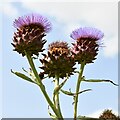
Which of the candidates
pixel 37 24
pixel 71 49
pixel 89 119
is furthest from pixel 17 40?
pixel 89 119

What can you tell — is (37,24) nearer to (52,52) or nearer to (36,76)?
(52,52)

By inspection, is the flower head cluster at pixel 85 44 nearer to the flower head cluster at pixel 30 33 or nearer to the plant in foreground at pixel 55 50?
the plant in foreground at pixel 55 50

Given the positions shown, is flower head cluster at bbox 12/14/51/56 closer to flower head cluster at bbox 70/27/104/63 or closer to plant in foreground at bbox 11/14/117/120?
plant in foreground at bbox 11/14/117/120

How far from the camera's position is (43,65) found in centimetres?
125

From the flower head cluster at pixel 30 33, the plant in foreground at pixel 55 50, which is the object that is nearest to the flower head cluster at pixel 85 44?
the plant in foreground at pixel 55 50

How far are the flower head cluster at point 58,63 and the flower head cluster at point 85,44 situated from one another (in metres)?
0.04

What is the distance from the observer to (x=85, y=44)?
1359 millimetres

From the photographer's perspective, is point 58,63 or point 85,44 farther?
point 85,44

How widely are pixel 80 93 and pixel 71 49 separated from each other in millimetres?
237

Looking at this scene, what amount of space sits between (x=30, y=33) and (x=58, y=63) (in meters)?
0.18

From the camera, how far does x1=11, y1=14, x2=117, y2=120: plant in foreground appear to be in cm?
119

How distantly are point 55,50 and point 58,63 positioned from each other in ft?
0.29

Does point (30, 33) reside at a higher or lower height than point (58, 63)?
higher

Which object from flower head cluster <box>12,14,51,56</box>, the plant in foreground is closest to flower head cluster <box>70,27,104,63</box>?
the plant in foreground
